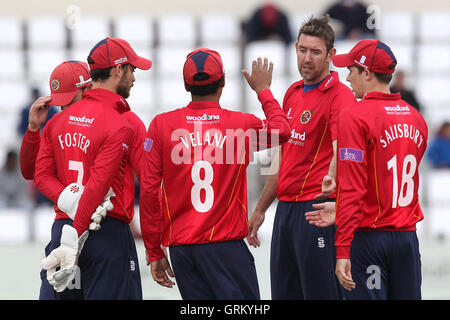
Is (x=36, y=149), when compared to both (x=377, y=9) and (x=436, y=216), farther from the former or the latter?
(x=377, y=9)

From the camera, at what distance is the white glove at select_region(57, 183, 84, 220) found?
5.70 meters

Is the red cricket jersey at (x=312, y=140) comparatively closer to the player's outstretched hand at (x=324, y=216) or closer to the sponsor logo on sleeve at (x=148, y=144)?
the player's outstretched hand at (x=324, y=216)

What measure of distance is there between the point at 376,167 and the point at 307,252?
3.60 ft

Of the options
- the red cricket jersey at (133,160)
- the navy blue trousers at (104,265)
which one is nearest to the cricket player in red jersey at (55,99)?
the red cricket jersey at (133,160)

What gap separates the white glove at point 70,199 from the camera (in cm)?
570

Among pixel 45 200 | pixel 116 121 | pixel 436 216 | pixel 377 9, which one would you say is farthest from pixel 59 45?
pixel 116 121

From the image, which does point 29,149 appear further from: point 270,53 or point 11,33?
point 11,33

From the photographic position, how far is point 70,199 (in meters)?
5.70

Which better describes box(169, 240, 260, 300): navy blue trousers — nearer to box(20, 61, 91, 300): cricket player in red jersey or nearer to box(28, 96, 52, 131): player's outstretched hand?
box(20, 61, 91, 300): cricket player in red jersey

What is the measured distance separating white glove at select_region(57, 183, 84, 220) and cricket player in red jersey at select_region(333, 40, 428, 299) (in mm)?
1636

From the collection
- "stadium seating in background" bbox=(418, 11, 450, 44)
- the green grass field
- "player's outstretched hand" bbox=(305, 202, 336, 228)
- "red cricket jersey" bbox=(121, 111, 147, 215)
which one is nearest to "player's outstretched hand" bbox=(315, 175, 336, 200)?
"player's outstretched hand" bbox=(305, 202, 336, 228)

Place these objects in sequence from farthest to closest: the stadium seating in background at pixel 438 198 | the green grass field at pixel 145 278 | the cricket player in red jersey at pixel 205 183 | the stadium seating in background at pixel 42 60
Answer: the stadium seating in background at pixel 42 60
the stadium seating in background at pixel 438 198
the green grass field at pixel 145 278
the cricket player in red jersey at pixel 205 183

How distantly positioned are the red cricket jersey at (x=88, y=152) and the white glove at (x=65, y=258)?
2.7 inches

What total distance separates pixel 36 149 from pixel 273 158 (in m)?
1.80
